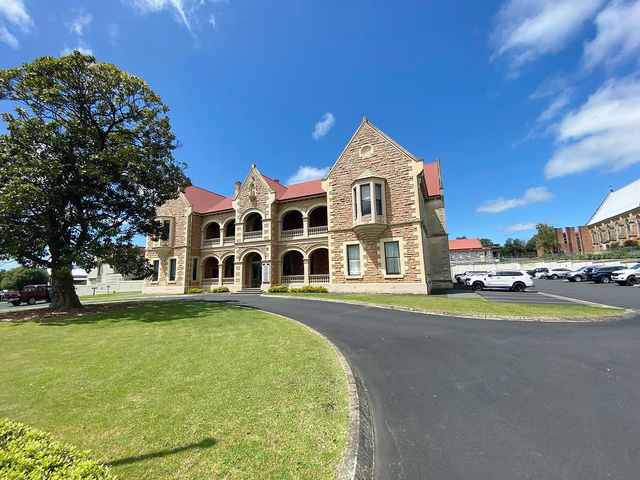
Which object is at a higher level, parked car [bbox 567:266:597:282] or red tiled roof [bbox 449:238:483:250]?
red tiled roof [bbox 449:238:483:250]

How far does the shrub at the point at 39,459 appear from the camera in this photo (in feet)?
5.90

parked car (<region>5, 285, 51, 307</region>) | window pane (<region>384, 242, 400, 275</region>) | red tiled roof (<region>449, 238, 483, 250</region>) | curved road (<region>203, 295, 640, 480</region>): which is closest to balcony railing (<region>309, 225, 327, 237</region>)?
window pane (<region>384, 242, 400, 275</region>)

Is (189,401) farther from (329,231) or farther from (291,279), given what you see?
(291,279)

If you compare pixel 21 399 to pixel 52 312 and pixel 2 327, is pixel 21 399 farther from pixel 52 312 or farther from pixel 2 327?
pixel 52 312

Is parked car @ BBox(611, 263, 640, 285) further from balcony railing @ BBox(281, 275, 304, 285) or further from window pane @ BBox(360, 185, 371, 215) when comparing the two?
balcony railing @ BBox(281, 275, 304, 285)

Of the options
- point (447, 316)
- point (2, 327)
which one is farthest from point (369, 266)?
point (2, 327)

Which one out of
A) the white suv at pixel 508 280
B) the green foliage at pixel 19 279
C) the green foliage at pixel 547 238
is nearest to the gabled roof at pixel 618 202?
the green foliage at pixel 547 238

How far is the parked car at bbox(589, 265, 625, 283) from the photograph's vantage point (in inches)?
1133

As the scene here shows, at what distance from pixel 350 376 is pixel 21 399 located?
5.28m

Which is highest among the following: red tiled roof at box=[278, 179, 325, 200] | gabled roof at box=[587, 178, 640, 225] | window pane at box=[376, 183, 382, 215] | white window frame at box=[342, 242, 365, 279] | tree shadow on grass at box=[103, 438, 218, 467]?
gabled roof at box=[587, 178, 640, 225]

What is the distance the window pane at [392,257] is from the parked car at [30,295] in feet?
115

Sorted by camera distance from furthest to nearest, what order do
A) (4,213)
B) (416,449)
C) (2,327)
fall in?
(4,213), (2,327), (416,449)

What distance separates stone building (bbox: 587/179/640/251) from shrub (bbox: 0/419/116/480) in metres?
73.1

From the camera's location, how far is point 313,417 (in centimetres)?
364
